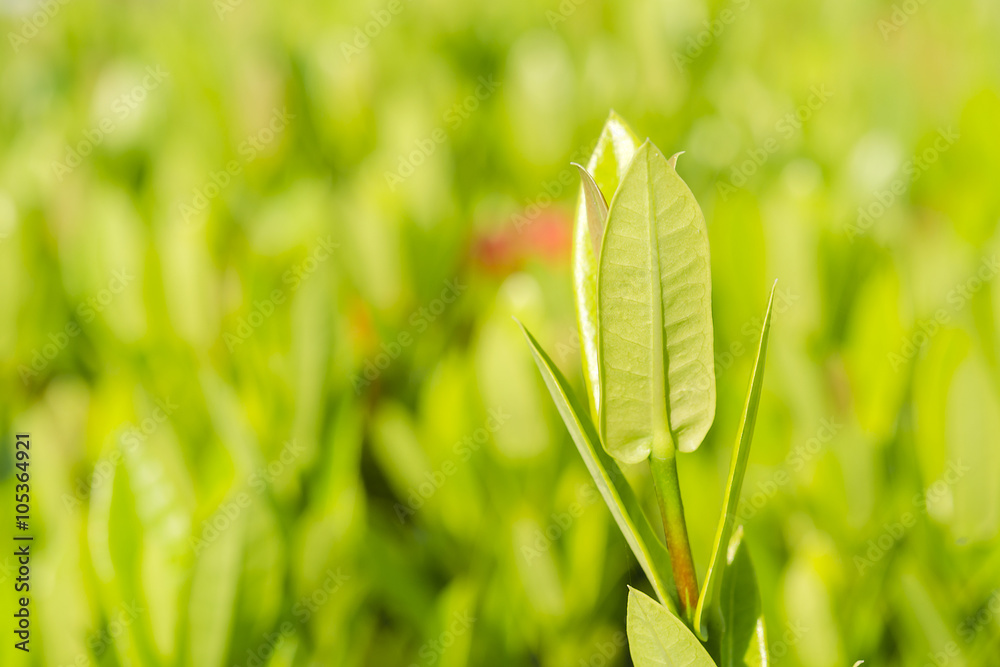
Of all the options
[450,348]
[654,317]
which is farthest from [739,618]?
[450,348]

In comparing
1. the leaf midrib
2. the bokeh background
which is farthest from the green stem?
the bokeh background

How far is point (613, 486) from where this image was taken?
43 centimetres

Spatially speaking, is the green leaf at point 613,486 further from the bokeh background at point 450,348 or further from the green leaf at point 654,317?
the bokeh background at point 450,348

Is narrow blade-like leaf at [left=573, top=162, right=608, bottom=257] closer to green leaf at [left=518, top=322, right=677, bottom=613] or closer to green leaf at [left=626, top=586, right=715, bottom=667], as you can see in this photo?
green leaf at [left=518, top=322, right=677, bottom=613]

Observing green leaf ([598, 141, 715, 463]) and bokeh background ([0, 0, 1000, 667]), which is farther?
bokeh background ([0, 0, 1000, 667])

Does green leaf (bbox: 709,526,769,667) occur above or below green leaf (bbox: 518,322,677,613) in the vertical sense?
below

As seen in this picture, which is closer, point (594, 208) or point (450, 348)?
point (594, 208)

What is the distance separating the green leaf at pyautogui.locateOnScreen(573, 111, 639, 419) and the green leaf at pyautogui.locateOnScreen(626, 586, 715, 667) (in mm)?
97

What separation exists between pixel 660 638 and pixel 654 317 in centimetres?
16

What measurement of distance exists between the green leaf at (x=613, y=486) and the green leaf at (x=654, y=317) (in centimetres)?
1

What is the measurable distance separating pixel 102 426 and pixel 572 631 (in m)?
0.55

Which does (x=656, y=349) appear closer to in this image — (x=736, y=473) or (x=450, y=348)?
(x=736, y=473)

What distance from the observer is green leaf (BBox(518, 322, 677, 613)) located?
0.42 meters

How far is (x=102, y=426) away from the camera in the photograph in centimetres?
94
